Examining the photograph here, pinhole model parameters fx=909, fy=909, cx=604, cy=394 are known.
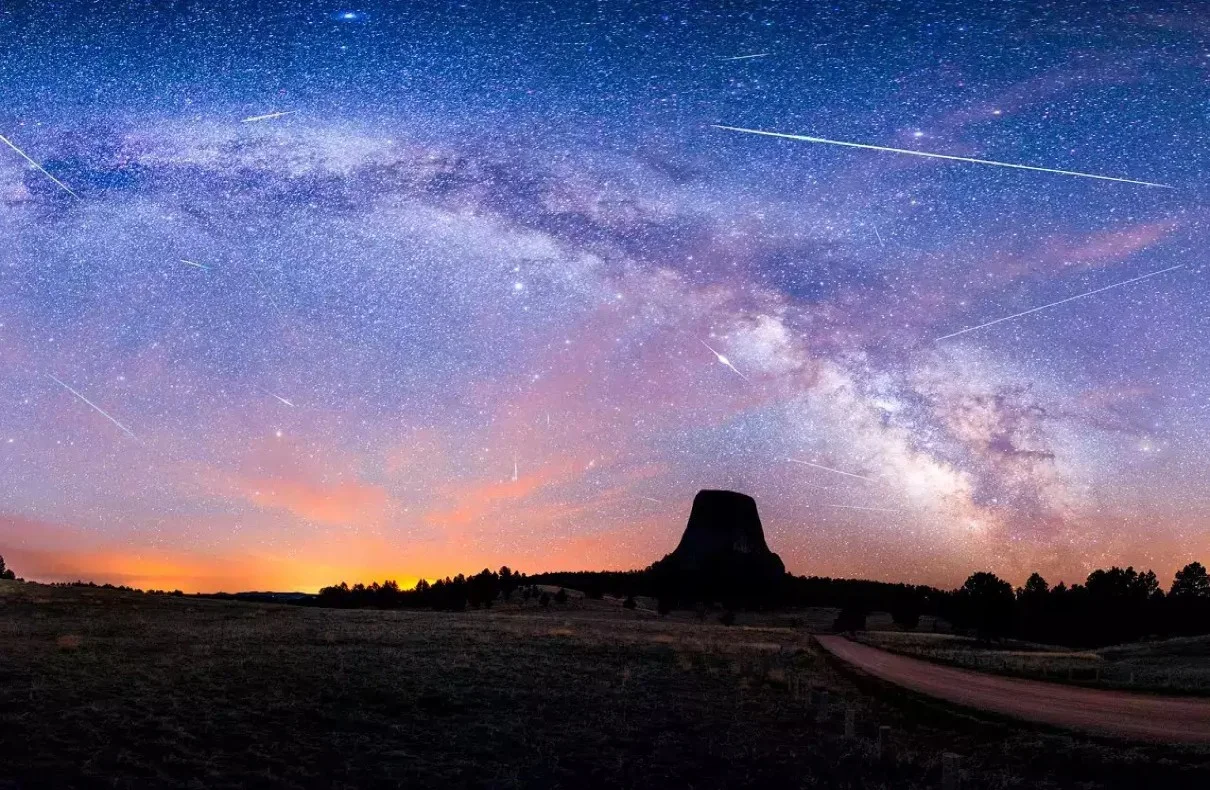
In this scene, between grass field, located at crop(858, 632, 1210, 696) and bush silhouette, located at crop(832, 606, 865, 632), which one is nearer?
grass field, located at crop(858, 632, 1210, 696)

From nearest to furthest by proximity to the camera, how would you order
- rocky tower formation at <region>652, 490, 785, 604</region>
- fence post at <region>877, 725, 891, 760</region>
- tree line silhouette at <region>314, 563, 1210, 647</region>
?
fence post at <region>877, 725, 891, 760</region>
tree line silhouette at <region>314, 563, 1210, 647</region>
rocky tower formation at <region>652, 490, 785, 604</region>

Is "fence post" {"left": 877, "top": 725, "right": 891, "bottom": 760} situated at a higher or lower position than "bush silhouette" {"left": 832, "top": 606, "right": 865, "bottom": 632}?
higher

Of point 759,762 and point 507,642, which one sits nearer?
point 759,762

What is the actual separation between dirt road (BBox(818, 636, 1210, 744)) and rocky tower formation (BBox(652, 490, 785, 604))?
6859 centimetres

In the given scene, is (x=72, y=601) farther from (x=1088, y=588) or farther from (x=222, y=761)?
(x=1088, y=588)

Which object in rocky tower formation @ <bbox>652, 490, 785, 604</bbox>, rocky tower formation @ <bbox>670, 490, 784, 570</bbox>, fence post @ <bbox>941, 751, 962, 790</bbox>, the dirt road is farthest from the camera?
rocky tower formation @ <bbox>670, 490, 784, 570</bbox>

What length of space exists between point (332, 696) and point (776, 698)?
10270 mm

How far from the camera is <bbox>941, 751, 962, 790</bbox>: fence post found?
12845 mm

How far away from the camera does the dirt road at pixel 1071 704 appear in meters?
16.6

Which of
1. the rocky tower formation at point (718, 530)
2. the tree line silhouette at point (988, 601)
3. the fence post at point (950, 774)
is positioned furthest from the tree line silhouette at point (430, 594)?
the fence post at point (950, 774)

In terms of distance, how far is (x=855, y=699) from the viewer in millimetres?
22828

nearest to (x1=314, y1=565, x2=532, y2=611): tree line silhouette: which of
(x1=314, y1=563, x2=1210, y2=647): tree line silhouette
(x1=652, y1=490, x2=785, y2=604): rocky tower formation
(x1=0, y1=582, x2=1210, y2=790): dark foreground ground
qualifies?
(x1=314, y1=563, x2=1210, y2=647): tree line silhouette

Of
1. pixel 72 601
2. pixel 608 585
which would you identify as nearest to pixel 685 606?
pixel 608 585

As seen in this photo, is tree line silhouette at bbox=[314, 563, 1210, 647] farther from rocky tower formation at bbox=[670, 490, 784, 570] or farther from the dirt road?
the dirt road
